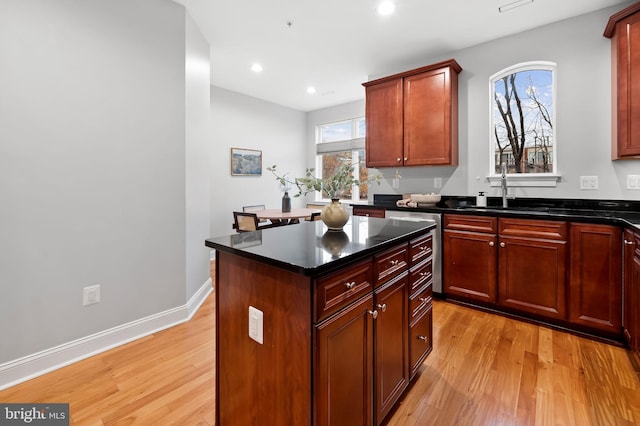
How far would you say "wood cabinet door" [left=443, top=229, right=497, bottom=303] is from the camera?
9.30 feet

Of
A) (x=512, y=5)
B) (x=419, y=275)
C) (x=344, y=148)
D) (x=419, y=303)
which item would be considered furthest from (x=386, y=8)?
(x=344, y=148)

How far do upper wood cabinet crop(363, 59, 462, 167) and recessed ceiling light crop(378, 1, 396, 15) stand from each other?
855 mm

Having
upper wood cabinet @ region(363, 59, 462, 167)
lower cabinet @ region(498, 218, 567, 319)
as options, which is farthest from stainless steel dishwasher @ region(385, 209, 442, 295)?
upper wood cabinet @ region(363, 59, 462, 167)

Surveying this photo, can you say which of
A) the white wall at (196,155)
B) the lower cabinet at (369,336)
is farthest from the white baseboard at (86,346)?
the lower cabinet at (369,336)

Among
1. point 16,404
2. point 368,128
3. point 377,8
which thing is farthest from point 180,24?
point 16,404

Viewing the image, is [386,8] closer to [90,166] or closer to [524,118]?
[524,118]

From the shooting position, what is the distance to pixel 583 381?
184 centimetres

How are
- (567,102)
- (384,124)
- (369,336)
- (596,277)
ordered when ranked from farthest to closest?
(384,124)
(567,102)
(596,277)
(369,336)

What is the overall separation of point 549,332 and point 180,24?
407 centimetres

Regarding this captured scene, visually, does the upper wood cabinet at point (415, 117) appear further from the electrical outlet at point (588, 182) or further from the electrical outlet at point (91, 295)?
the electrical outlet at point (91, 295)

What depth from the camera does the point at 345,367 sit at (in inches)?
45.4

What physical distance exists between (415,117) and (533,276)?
2.05 metres

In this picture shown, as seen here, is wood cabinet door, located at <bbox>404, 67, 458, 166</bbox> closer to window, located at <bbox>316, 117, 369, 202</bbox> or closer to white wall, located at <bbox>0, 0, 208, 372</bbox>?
window, located at <bbox>316, 117, 369, 202</bbox>

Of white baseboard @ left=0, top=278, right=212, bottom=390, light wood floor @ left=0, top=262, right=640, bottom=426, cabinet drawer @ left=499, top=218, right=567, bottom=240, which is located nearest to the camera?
light wood floor @ left=0, top=262, right=640, bottom=426
